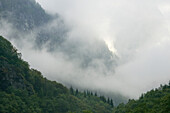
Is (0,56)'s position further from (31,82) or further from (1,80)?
(31,82)

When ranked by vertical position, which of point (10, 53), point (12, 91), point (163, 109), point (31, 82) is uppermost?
point (10, 53)

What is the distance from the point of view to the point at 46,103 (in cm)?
17638

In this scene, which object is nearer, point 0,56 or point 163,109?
point 163,109

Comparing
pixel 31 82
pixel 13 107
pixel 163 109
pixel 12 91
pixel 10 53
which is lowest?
pixel 163 109

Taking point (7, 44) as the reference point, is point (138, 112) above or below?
below

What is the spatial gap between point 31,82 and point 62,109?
3317 cm

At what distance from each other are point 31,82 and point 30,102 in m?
36.5

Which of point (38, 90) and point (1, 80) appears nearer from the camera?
point (1, 80)

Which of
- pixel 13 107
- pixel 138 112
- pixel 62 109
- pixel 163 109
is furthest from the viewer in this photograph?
pixel 62 109

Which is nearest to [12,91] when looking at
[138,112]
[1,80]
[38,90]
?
[1,80]

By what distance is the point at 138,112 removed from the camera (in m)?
116

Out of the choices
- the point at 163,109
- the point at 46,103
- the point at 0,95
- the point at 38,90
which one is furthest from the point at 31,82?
the point at 163,109

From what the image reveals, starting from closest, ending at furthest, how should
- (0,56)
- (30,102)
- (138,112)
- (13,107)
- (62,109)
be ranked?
(138,112) < (13,107) < (30,102) < (0,56) < (62,109)

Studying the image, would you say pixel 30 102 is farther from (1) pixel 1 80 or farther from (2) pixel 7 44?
(2) pixel 7 44
